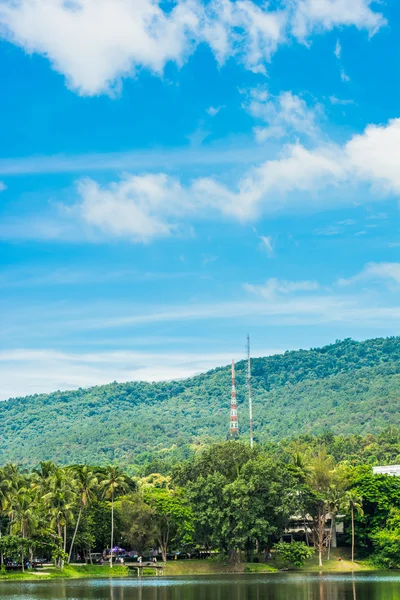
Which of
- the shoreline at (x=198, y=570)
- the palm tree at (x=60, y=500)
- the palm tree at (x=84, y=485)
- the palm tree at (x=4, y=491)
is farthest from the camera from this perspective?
the palm tree at (x=84, y=485)

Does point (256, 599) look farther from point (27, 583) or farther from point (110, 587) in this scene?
point (27, 583)

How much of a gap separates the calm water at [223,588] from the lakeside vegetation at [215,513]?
876 centimetres

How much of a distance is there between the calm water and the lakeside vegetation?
28.7 ft

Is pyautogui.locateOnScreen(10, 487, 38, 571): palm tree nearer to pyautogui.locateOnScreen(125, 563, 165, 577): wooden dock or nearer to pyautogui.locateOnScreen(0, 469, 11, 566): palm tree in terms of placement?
pyautogui.locateOnScreen(0, 469, 11, 566): palm tree

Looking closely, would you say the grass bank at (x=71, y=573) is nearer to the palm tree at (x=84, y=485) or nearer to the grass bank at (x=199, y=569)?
the grass bank at (x=199, y=569)

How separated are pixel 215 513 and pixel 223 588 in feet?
72.2

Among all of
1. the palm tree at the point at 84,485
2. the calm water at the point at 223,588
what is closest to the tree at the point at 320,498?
the calm water at the point at 223,588

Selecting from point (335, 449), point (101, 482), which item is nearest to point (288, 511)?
point (101, 482)

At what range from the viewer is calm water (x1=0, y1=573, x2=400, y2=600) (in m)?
63.5

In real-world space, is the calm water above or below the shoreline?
above

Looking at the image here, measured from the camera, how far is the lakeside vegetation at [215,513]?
92938mm

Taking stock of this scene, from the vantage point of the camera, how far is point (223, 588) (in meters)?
72.8

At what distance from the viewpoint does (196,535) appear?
98.7m

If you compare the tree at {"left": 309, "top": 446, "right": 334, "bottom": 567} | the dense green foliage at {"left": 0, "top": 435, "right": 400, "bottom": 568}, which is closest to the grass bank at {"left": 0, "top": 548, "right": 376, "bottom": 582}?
the dense green foliage at {"left": 0, "top": 435, "right": 400, "bottom": 568}
